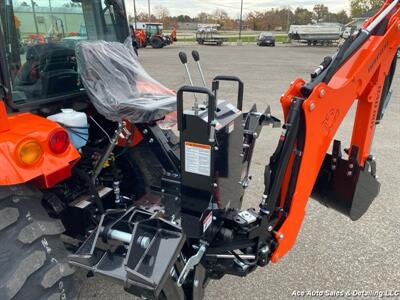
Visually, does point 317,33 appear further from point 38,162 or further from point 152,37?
point 38,162

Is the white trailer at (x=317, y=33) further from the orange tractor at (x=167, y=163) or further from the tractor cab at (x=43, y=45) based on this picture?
the tractor cab at (x=43, y=45)

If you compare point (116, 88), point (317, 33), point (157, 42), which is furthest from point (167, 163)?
point (317, 33)

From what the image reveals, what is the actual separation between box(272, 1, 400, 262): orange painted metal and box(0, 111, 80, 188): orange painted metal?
1227mm

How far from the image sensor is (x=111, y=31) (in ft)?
9.47

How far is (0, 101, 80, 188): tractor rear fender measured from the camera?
1.69m

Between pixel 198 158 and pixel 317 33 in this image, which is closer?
pixel 198 158

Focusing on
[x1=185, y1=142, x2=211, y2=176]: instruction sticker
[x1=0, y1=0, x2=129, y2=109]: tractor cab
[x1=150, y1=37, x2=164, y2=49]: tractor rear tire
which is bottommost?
[x1=150, y1=37, x2=164, y2=49]: tractor rear tire

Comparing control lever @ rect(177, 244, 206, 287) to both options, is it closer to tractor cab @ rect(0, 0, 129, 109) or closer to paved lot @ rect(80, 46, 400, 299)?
paved lot @ rect(80, 46, 400, 299)

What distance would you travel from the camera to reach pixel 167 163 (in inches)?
104

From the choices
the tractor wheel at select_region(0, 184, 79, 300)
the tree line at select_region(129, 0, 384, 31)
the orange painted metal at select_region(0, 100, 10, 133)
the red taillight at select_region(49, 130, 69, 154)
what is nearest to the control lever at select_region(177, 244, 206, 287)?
the tractor wheel at select_region(0, 184, 79, 300)

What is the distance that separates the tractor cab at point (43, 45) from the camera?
1957 mm

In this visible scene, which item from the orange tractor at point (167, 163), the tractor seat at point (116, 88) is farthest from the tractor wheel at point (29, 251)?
the tractor seat at point (116, 88)

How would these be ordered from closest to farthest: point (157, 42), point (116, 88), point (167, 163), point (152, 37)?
point (116, 88)
point (167, 163)
point (157, 42)
point (152, 37)

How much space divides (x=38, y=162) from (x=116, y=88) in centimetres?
76
